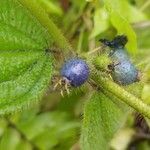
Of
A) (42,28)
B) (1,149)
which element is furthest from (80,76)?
(1,149)

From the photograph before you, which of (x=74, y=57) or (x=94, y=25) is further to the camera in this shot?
(x=94, y=25)

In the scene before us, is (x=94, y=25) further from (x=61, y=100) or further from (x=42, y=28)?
(x=42, y=28)

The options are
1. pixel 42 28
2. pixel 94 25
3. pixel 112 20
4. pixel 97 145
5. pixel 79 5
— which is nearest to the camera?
pixel 42 28

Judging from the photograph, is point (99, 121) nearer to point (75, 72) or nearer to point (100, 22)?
point (75, 72)

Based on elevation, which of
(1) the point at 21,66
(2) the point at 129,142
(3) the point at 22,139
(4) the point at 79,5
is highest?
(4) the point at 79,5

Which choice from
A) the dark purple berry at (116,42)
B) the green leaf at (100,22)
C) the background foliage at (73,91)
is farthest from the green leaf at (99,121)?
the green leaf at (100,22)

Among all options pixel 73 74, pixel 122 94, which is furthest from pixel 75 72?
pixel 122 94

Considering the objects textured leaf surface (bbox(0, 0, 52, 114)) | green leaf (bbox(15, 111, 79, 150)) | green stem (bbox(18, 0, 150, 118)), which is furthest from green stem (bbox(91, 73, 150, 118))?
green leaf (bbox(15, 111, 79, 150))

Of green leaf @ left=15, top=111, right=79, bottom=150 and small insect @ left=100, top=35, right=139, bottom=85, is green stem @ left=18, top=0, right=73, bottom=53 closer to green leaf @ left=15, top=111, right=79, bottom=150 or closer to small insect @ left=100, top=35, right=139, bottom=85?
small insect @ left=100, top=35, right=139, bottom=85

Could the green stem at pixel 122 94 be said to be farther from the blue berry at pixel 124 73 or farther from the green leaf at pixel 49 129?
the green leaf at pixel 49 129
